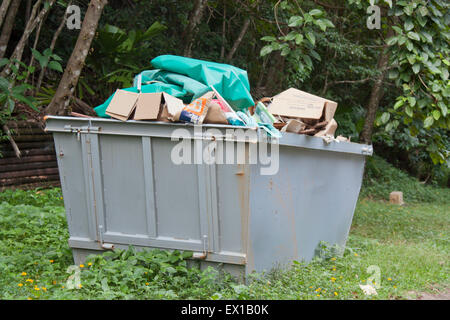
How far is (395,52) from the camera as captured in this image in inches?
240

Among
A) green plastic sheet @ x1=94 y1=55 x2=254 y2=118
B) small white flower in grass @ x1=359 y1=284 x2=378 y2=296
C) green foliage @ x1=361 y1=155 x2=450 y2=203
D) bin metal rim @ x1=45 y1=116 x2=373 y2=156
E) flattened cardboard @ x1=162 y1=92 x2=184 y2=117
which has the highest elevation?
green plastic sheet @ x1=94 y1=55 x2=254 y2=118

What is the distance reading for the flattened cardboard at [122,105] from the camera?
432 centimetres

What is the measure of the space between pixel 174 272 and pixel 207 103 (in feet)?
4.56

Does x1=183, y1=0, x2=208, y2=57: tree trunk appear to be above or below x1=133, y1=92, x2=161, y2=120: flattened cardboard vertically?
above

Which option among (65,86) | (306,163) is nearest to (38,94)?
(65,86)

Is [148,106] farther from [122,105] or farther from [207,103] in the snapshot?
[207,103]

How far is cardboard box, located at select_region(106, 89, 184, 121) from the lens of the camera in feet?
13.7

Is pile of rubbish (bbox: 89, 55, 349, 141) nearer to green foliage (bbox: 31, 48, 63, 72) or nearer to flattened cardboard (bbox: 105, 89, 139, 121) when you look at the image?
flattened cardboard (bbox: 105, 89, 139, 121)

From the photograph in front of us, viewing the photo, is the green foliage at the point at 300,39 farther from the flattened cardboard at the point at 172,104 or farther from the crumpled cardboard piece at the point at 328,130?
the flattened cardboard at the point at 172,104

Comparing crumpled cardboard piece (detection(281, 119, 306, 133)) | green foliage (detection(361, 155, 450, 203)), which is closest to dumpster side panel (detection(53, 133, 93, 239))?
crumpled cardboard piece (detection(281, 119, 306, 133))

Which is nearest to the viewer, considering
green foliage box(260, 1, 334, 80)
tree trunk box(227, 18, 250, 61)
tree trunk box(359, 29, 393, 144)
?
green foliage box(260, 1, 334, 80)

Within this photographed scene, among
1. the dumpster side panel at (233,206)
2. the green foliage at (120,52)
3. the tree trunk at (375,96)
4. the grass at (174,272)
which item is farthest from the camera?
the tree trunk at (375,96)

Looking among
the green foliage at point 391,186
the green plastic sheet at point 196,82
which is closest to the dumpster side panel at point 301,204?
the green plastic sheet at point 196,82

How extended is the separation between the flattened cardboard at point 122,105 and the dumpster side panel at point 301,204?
1.17m
